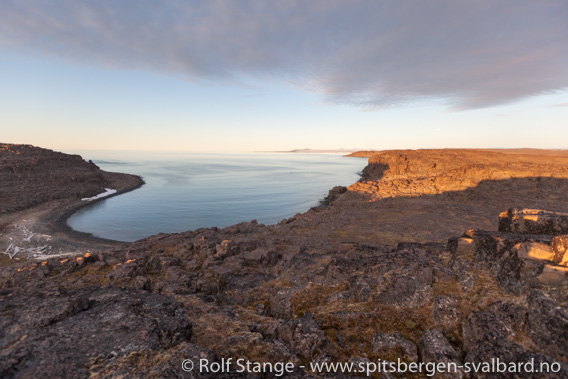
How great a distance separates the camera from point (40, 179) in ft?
207

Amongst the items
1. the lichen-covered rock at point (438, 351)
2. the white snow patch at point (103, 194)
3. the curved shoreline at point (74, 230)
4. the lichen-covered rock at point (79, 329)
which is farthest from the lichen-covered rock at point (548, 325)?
the white snow patch at point (103, 194)

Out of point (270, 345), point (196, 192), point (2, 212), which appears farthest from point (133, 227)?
point (270, 345)

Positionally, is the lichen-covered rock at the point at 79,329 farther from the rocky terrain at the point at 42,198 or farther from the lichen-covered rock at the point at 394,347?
the rocky terrain at the point at 42,198

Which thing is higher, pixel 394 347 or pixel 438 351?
pixel 438 351

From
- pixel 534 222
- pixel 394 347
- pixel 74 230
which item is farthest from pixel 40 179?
pixel 534 222

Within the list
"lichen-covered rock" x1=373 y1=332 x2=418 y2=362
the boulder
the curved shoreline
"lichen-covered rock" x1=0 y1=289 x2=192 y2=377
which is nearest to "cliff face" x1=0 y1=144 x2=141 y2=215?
the curved shoreline

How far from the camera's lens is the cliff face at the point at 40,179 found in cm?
5050

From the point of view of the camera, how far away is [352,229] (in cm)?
2445

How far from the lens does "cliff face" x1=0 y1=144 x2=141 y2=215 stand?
1988 inches

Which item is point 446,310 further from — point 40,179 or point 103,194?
point 40,179

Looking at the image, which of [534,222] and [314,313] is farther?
[534,222]

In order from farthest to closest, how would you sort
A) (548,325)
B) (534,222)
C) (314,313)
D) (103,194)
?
(103,194), (534,222), (314,313), (548,325)

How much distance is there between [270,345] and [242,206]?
179 feet

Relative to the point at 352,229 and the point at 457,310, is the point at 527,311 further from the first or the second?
the point at 352,229
